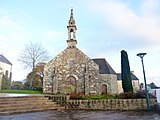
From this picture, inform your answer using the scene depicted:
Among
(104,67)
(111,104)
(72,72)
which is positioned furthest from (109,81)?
(111,104)

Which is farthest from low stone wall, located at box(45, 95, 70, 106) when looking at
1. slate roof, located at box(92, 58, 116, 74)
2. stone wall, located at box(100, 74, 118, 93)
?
slate roof, located at box(92, 58, 116, 74)

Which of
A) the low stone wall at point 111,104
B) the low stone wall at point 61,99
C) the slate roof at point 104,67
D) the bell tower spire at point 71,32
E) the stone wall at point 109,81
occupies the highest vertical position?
the bell tower spire at point 71,32

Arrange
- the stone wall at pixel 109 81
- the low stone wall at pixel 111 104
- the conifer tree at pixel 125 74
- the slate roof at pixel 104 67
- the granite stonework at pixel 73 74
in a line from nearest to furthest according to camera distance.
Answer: the low stone wall at pixel 111 104 → the conifer tree at pixel 125 74 → the granite stonework at pixel 73 74 → the stone wall at pixel 109 81 → the slate roof at pixel 104 67

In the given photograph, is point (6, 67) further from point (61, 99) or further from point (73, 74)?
point (61, 99)

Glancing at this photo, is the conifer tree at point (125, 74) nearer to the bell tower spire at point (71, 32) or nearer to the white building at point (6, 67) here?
the bell tower spire at point (71, 32)

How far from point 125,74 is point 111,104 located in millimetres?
5460

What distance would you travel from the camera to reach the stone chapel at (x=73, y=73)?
23.3 metres

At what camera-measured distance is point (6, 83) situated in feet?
121

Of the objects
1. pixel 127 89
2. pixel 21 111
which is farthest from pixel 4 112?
pixel 127 89

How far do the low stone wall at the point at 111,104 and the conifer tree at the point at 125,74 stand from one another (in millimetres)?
4208

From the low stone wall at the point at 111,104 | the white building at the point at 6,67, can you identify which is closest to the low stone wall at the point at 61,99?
the low stone wall at the point at 111,104

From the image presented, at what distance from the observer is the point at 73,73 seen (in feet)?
78.8

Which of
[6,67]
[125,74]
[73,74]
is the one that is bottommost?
[125,74]

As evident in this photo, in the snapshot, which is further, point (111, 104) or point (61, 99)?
point (61, 99)
